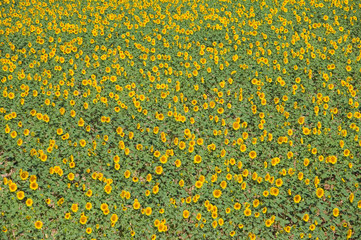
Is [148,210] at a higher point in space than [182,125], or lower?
lower

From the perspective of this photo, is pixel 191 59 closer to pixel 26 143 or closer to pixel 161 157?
pixel 161 157

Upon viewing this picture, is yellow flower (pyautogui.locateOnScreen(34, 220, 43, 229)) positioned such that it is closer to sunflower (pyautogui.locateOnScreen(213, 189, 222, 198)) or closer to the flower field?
the flower field

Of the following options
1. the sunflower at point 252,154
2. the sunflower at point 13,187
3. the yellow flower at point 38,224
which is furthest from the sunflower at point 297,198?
the sunflower at point 13,187

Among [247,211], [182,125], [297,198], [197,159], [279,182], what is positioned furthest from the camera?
[182,125]

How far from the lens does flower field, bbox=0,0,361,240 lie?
175 inches

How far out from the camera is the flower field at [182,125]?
444 cm

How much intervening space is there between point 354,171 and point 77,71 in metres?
5.67

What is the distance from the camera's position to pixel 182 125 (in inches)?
223

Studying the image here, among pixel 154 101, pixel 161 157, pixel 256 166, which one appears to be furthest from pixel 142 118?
pixel 256 166

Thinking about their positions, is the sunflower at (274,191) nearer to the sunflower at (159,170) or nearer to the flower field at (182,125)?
the flower field at (182,125)

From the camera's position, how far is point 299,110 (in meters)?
5.95

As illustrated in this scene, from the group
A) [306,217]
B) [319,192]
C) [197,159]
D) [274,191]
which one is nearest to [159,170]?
[197,159]

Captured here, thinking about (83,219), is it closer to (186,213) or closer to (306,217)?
(186,213)

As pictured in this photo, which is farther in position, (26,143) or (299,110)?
(299,110)
